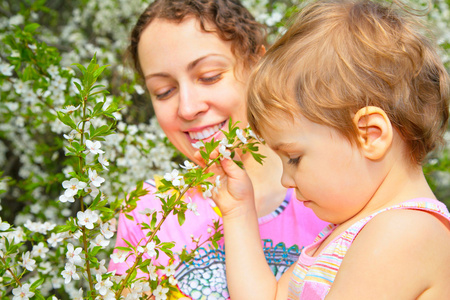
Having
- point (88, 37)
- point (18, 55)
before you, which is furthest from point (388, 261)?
point (88, 37)

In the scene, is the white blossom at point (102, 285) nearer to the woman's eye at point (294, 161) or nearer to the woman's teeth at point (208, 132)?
the woman's eye at point (294, 161)

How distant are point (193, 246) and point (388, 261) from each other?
2.78 ft

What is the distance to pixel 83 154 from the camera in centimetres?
137

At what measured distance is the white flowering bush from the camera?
4.77 feet

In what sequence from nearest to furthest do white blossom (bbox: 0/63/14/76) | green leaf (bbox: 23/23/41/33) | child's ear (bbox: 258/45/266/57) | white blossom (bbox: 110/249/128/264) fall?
white blossom (bbox: 110/249/128/264), child's ear (bbox: 258/45/266/57), green leaf (bbox: 23/23/41/33), white blossom (bbox: 0/63/14/76)

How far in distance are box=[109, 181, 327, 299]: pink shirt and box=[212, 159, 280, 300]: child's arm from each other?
0.52 feet

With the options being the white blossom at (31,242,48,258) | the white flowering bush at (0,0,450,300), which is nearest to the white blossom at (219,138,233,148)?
the white flowering bush at (0,0,450,300)

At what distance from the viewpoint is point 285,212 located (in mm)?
1969

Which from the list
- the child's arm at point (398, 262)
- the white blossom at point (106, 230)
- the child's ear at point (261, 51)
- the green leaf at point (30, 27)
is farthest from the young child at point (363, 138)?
the green leaf at point (30, 27)

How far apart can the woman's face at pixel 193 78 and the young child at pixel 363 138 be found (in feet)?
1.34

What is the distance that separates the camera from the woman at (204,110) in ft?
6.14

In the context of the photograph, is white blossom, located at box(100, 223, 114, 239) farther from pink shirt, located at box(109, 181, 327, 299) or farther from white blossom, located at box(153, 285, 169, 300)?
pink shirt, located at box(109, 181, 327, 299)

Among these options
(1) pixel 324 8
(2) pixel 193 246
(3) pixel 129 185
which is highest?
(1) pixel 324 8

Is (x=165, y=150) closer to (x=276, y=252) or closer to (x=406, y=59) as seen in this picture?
(x=276, y=252)
